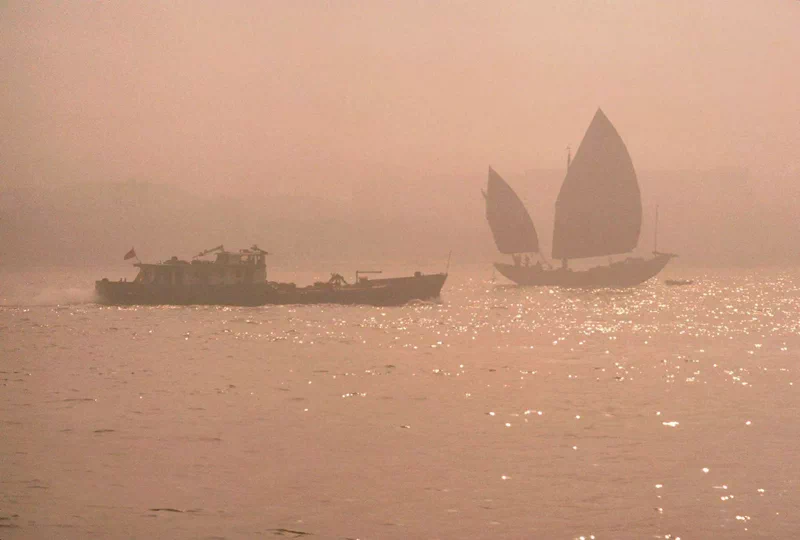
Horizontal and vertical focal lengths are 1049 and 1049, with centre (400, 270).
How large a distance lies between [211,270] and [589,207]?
152 ft

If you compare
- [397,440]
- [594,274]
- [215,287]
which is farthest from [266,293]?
[594,274]

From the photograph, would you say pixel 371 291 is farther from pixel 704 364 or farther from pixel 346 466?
pixel 346 466

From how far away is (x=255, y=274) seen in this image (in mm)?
67625

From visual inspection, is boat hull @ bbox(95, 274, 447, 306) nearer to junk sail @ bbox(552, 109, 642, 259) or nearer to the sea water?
the sea water

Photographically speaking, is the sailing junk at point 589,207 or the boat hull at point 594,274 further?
the boat hull at point 594,274

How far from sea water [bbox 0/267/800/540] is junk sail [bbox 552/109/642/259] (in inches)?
2176

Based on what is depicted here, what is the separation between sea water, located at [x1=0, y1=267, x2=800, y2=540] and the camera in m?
14.4

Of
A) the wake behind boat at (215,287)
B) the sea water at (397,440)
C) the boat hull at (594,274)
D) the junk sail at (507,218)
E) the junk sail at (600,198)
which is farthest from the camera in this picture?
the boat hull at (594,274)

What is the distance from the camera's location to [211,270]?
6631cm

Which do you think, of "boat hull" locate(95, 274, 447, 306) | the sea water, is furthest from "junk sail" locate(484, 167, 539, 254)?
the sea water

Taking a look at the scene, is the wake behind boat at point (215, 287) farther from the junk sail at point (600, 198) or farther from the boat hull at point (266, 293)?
the junk sail at point (600, 198)

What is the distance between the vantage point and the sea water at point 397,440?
1438 cm

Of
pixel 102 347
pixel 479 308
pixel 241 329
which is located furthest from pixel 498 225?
pixel 102 347

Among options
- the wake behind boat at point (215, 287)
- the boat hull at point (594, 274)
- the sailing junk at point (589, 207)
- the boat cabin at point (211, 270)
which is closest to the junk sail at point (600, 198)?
the sailing junk at point (589, 207)
